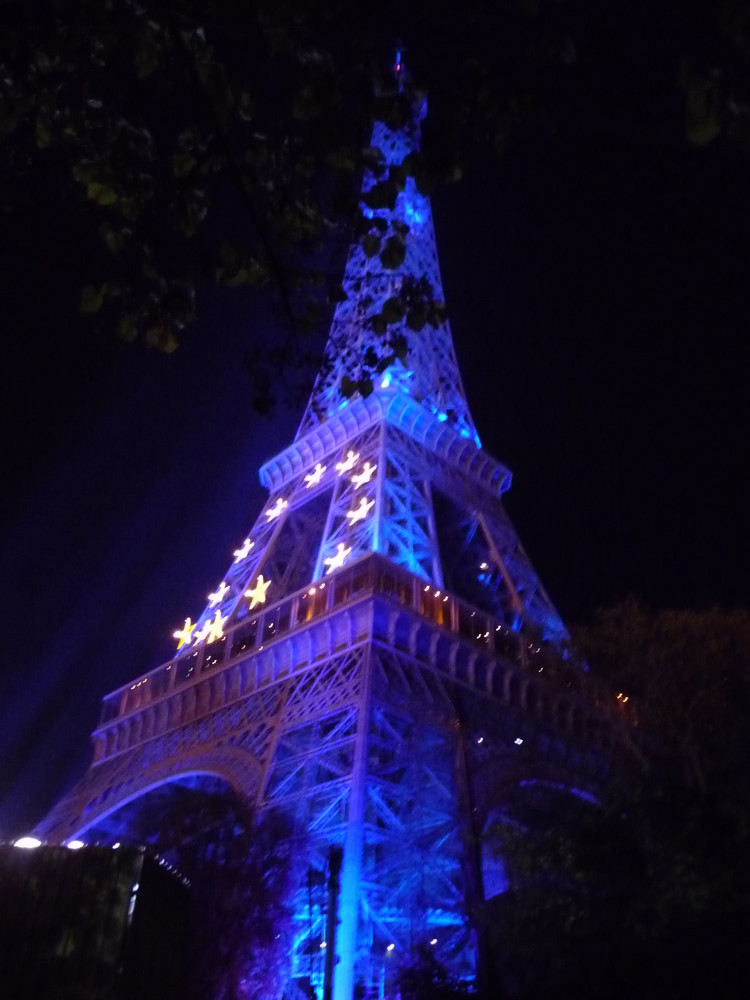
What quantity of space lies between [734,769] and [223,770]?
11.8 meters

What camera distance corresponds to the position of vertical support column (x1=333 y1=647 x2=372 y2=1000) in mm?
14320

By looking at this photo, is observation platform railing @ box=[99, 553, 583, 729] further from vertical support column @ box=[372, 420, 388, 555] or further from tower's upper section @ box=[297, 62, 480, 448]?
tower's upper section @ box=[297, 62, 480, 448]

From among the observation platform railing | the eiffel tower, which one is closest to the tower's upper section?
the eiffel tower

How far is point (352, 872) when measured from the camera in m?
15.2

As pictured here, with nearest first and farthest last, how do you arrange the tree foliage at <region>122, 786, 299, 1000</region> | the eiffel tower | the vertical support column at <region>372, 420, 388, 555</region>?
the tree foliage at <region>122, 786, 299, 1000</region> < the eiffel tower < the vertical support column at <region>372, 420, 388, 555</region>

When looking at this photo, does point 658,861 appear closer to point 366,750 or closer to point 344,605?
A: point 366,750

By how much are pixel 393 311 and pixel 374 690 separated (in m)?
14.0

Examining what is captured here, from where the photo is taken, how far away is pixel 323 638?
21766 mm

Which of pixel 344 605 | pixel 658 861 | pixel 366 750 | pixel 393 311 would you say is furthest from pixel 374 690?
pixel 393 311

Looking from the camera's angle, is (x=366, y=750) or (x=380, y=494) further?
(x=380, y=494)

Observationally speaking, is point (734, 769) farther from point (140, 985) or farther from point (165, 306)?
point (165, 306)

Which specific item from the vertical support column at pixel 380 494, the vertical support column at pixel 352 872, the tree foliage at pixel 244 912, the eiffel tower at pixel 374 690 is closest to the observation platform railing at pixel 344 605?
the eiffel tower at pixel 374 690

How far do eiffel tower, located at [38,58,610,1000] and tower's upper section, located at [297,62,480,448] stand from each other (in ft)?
0.73

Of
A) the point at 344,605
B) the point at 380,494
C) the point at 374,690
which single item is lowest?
the point at 374,690
